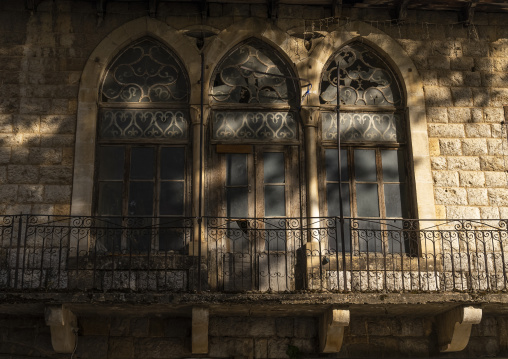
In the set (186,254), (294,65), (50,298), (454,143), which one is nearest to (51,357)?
(50,298)

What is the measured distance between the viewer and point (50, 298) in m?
8.58

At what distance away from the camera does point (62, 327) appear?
8.75 m

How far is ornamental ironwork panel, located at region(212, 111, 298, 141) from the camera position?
10406mm

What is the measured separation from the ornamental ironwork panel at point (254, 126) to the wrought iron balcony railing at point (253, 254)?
1272 mm

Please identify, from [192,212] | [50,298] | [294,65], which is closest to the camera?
[50,298]

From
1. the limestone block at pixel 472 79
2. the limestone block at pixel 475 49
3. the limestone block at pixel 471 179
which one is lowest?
the limestone block at pixel 471 179

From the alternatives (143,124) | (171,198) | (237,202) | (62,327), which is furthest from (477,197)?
(62,327)

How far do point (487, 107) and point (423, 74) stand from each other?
1073mm

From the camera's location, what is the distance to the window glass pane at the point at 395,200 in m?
10.3

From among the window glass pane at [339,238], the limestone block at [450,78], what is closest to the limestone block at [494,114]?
the limestone block at [450,78]

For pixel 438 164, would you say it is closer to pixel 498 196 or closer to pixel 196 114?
pixel 498 196

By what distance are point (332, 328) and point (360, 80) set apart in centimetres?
391

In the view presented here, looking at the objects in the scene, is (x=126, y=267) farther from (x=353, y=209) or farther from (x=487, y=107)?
(x=487, y=107)

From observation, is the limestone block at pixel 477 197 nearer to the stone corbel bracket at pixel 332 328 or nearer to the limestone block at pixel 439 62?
the limestone block at pixel 439 62
